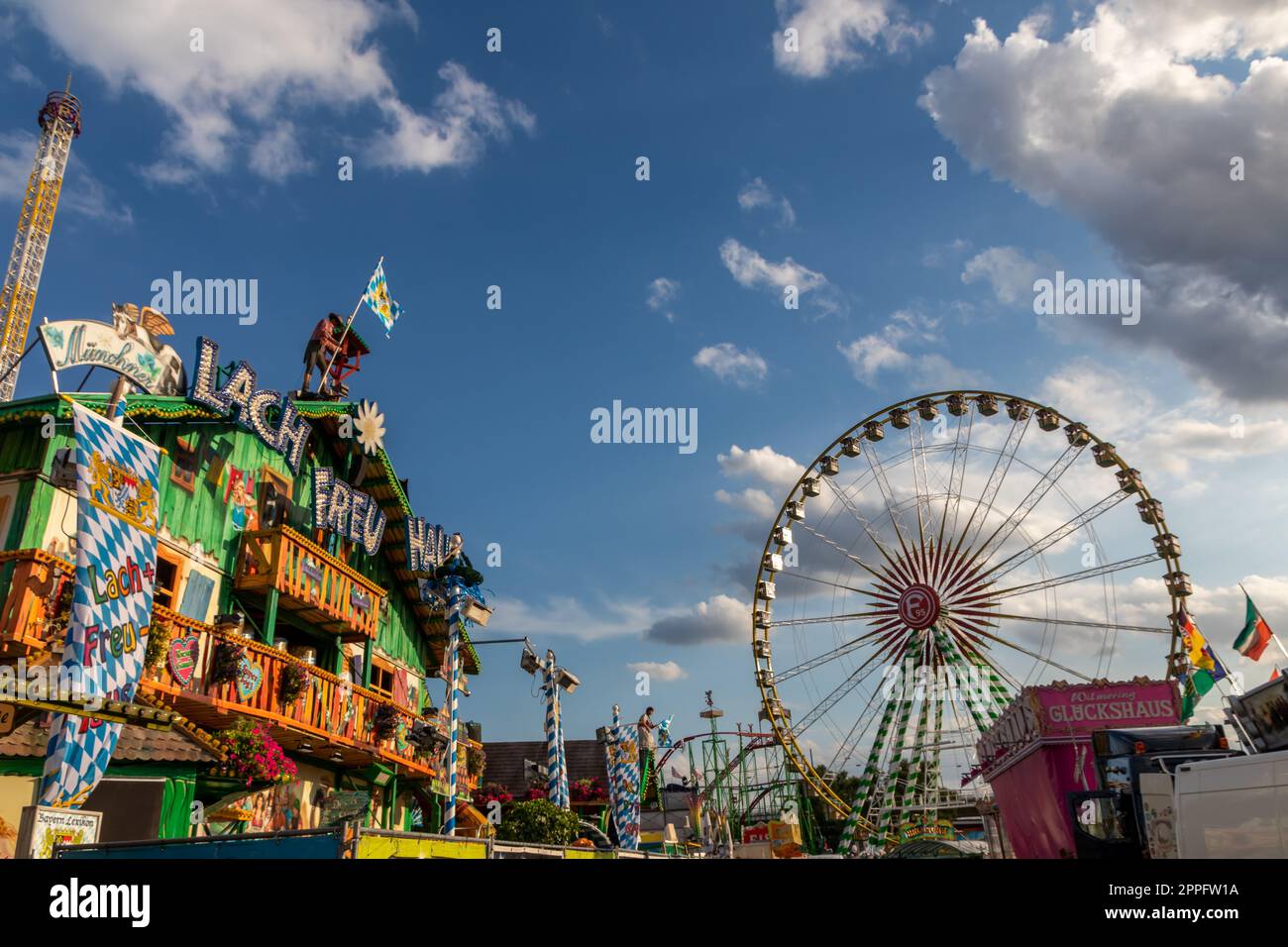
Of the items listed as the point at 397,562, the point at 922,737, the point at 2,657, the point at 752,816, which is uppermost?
the point at 397,562

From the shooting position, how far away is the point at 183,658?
47.4 feet

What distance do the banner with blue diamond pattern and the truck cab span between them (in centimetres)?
1289

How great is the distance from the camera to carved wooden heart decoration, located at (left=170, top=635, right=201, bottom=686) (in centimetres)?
1416

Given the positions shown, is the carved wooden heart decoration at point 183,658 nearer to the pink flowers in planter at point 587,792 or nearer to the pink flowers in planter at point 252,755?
the pink flowers in planter at point 252,755

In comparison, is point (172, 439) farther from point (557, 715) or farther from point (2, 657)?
point (557, 715)

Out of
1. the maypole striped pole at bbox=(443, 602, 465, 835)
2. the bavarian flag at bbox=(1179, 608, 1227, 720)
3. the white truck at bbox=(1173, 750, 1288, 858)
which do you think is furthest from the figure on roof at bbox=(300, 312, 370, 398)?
the bavarian flag at bbox=(1179, 608, 1227, 720)

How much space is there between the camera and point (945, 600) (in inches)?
1280

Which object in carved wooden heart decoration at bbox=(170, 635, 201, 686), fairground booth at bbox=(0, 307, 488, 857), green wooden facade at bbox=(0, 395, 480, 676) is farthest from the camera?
carved wooden heart decoration at bbox=(170, 635, 201, 686)

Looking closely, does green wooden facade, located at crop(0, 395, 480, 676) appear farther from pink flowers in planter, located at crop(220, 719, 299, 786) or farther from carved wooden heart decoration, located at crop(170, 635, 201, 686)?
pink flowers in planter, located at crop(220, 719, 299, 786)

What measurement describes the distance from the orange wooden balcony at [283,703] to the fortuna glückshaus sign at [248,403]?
4161mm

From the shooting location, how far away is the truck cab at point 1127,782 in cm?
1252

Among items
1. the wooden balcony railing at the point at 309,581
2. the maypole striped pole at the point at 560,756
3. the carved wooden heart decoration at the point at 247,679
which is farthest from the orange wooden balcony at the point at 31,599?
→ the maypole striped pole at the point at 560,756

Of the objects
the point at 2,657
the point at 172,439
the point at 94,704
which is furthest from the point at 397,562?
the point at 94,704

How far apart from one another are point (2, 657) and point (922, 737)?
27.4 meters
